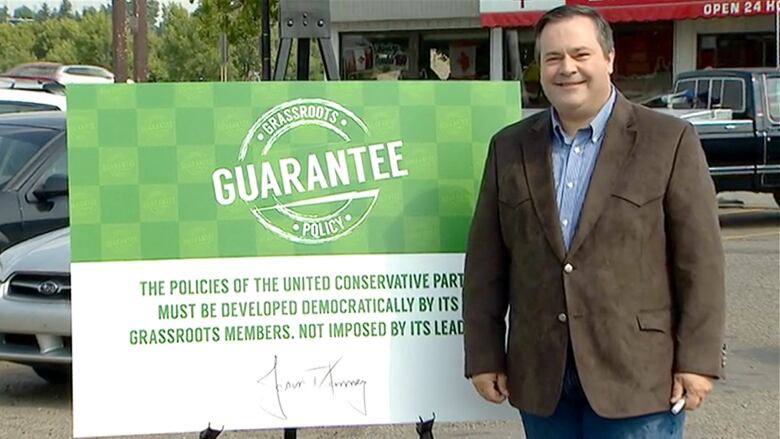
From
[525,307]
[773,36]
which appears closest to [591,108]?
[525,307]

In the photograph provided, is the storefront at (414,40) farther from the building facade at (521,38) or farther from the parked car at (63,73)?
the parked car at (63,73)

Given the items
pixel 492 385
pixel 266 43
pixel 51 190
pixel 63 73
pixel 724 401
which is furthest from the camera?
pixel 63 73

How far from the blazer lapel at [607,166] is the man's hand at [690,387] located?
47cm

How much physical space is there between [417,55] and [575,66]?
83.8ft

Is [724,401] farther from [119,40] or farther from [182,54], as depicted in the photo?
[182,54]

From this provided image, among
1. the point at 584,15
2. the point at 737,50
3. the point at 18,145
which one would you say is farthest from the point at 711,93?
the point at 584,15

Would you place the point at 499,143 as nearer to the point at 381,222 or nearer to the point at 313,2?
the point at 381,222

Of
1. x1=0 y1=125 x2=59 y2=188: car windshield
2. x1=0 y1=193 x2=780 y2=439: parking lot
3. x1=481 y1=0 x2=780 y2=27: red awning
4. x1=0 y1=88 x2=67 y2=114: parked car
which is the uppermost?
x1=481 y1=0 x2=780 y2=27: red awning

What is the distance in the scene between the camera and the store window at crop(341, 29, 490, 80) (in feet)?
92.3

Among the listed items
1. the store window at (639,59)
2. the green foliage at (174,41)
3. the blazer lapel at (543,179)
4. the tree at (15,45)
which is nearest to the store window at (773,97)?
the green foliage at (174,41)

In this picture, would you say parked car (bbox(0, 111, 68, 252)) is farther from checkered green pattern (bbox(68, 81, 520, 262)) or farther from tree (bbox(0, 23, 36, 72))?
tree (bbox(0, 23, 36, 72))

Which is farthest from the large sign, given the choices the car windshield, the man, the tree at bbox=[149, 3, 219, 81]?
the tree at bbox=[149, 3, 219, 81]

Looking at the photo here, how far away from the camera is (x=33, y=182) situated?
313 inches
